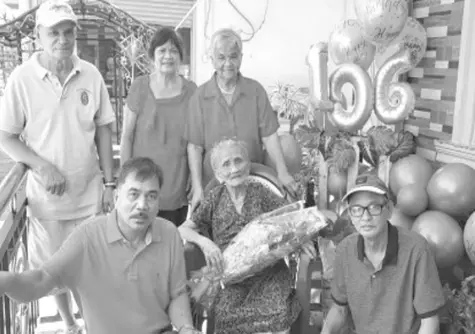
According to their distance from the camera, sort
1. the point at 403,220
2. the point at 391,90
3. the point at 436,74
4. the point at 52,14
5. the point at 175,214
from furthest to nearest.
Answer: the point at 436,74 → the point at 391,90 → the point at 403,220 → the point at 175,214 → the point at 52,14

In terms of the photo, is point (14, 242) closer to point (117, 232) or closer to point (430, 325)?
point (117, 232)

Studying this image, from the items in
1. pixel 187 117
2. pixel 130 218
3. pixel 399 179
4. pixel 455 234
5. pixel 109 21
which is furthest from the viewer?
pixel 109 21


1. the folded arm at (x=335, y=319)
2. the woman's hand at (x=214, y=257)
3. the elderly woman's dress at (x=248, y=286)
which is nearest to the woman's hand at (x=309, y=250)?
the elderly woman's dress at (x=248, y=286)

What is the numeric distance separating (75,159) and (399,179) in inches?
86.1

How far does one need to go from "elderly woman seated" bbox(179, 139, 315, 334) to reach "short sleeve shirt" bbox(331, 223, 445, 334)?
28 centimetres

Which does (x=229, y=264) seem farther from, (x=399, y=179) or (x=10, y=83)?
(x=399, y=179)

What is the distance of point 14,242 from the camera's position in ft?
6.70

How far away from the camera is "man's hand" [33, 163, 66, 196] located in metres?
2.15

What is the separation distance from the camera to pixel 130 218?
155cm

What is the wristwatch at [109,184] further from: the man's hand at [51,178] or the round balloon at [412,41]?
the round balloon at [412,41]

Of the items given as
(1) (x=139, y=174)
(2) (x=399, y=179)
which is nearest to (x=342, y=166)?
(2) (x=399, y=179)

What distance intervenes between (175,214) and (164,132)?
1.53 feet

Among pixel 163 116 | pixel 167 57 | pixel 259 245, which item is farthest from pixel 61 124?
A: pixel 259 245

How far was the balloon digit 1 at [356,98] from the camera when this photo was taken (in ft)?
11.3
